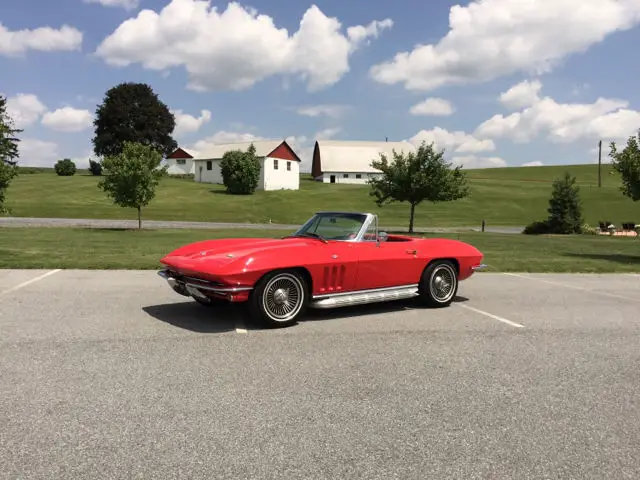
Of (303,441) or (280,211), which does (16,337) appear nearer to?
(303,441)

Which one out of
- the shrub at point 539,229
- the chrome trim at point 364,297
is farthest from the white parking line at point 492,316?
the shrub at point 539,229

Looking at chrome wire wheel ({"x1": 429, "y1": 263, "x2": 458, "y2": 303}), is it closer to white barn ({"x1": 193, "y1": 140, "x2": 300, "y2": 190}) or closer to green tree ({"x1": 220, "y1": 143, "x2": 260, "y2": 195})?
green tree ({"x1": 220, "y1": 143, "x2": 260, "y2": 195})

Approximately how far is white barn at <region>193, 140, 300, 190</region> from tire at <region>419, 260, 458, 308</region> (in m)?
60.6

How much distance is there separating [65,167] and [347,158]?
45.3m

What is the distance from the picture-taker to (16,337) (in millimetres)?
5309

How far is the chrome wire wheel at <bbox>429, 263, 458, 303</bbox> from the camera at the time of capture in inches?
297

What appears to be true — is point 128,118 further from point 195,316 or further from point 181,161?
point 195,316

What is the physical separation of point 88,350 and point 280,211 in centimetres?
4460

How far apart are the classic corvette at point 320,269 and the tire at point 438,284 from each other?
15mm

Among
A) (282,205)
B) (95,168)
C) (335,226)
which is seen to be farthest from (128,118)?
(335,226)

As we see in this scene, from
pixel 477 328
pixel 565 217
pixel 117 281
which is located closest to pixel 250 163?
pixel 565 217

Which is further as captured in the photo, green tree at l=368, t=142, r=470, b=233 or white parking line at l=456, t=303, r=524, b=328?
green tree at l=368, t=142, r=470, b=233

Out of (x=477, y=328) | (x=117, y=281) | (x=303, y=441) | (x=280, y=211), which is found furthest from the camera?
(x=280, y=211)

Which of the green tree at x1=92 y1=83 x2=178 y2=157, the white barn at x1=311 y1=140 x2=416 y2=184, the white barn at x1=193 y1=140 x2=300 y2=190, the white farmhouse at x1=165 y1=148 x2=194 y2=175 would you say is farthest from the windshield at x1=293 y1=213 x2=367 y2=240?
the white farmhouse at x1=165 y1=148 x2=194 y2=175
